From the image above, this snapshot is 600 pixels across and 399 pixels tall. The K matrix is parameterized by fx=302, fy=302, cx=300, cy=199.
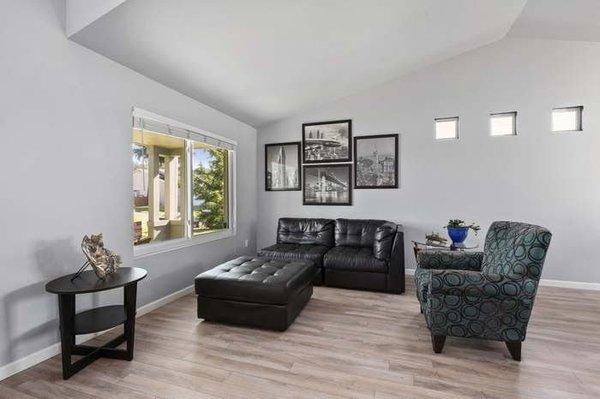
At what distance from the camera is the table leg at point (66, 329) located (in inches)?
78.7

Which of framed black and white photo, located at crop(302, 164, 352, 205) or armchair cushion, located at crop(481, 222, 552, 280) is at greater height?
framed black and white photo, located at crop(302, 164, 352, 205)

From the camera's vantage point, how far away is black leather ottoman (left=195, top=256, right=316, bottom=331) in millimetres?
2699

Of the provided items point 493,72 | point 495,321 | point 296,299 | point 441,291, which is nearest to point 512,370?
point 495,321

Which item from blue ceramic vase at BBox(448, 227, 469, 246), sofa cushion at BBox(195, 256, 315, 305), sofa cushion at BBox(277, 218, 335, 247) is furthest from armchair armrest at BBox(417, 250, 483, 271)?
sofa cushion at BBox(277, 218, 335, 247)

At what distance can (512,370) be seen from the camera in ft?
6.95

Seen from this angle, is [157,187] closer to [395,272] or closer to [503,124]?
[395,272]

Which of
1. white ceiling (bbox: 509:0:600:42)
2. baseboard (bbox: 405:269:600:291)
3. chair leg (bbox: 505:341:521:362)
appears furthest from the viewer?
baseboard (bbox: 405:269:600:291)

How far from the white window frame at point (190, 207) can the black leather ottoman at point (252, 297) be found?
0.78 m

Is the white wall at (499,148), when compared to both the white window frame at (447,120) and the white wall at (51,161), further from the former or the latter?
the white wall at (51,161)

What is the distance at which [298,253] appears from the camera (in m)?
4.12

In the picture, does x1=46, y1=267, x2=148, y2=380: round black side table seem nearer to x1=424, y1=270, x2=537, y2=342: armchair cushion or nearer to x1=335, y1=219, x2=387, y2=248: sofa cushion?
x1=424, y1=270, x2=537, y2=342: armchair cushion

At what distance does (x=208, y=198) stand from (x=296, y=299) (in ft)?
6.88

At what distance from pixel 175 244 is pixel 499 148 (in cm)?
447

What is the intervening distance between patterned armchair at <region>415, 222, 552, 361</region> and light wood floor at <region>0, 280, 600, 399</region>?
22 cm
